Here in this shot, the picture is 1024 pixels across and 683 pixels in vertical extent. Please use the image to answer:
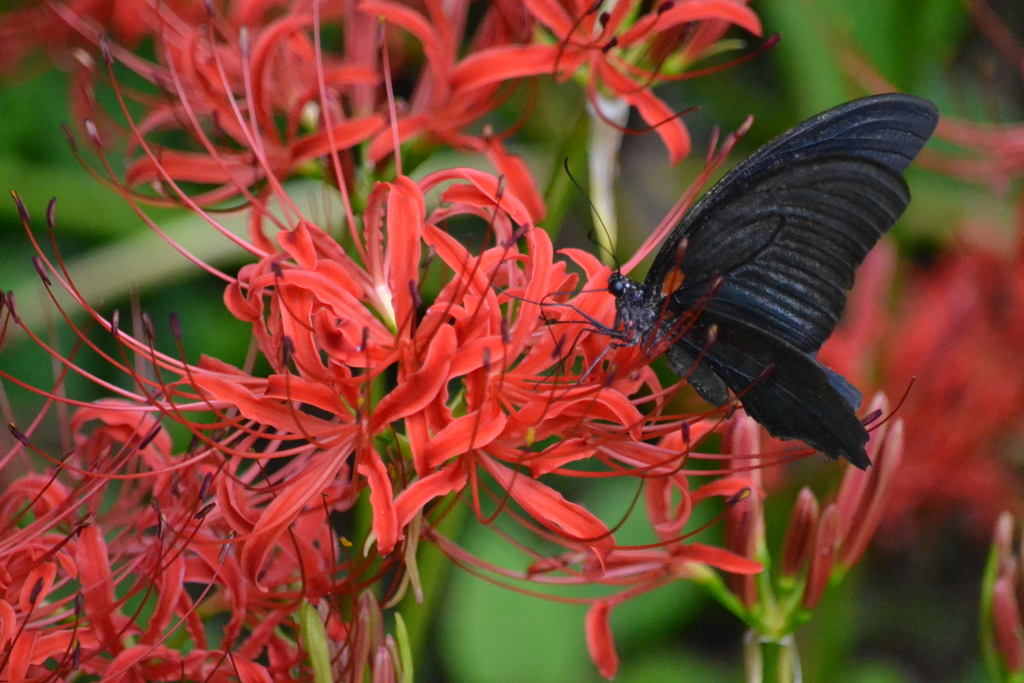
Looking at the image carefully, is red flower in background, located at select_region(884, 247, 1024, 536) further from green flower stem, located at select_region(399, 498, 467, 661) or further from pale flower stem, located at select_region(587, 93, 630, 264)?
green flower stem, located at select_region(399, 498, 467, 661)

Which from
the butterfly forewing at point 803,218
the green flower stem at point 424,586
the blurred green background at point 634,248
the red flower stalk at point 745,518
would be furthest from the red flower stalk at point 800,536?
the blurred green background at point 634,248

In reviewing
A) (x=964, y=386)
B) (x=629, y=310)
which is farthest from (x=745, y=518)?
(x=964, y=386)

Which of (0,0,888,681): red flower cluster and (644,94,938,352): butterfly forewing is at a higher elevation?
(644,94,938,352): butterfly forewing

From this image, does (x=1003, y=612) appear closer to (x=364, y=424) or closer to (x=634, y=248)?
(x=364, y=424)

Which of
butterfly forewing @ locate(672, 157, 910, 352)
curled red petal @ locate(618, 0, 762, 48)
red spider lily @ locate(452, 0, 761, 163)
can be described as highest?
curled red petal @ locate(618, 0, 762, 48)

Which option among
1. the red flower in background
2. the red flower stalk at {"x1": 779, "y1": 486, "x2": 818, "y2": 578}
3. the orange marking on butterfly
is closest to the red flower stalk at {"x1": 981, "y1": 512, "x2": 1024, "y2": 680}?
the red flower stalk at {"x1": 779, "y1": 486, "x2": 818, "y2": 578}

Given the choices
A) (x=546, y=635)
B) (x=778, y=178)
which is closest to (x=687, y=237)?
(x=778, y=178)
